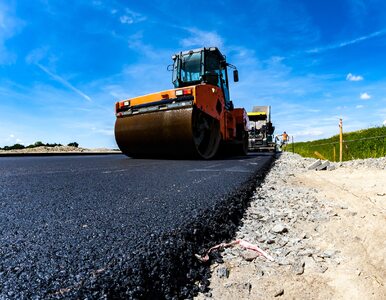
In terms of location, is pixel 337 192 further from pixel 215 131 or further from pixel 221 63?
pixel 221 63

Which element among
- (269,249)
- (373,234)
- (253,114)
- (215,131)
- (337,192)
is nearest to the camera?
(269,249)

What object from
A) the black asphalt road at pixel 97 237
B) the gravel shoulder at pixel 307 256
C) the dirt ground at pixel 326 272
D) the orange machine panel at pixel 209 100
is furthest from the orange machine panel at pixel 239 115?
the dirt ground at pixel 326 272

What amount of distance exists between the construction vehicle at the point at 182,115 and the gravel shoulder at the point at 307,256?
12.2ft

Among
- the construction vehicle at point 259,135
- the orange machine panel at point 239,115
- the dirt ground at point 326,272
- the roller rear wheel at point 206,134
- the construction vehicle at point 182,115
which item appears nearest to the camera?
the dirt ground at point 326,272

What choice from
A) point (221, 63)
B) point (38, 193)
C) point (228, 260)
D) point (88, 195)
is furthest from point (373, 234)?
point (221, 63)

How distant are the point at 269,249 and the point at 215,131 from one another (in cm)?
580

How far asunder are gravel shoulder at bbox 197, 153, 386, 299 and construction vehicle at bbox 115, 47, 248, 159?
3.72 meters

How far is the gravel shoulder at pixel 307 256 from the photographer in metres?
1.19

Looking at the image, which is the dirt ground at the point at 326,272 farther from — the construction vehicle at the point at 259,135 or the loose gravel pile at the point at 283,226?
the construction vehicle at the point at 259,135

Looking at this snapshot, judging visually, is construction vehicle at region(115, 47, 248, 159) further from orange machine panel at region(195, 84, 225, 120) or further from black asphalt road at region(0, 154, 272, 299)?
black asphalt road at region(0, 154, 272, 299)

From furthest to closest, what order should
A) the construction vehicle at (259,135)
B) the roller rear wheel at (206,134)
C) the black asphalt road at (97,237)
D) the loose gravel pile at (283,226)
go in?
the construction vehicle at (259,135) → the roller rear wheel at (206,134) → the loose gravel pile at (283,226) → the black asphalt road at (97,237)

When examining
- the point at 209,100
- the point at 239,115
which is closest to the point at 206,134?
the point at 209,100

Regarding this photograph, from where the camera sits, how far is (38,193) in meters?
2.25

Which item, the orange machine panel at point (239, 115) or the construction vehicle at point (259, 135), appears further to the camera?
the construction vehicle at point (259, 135)
